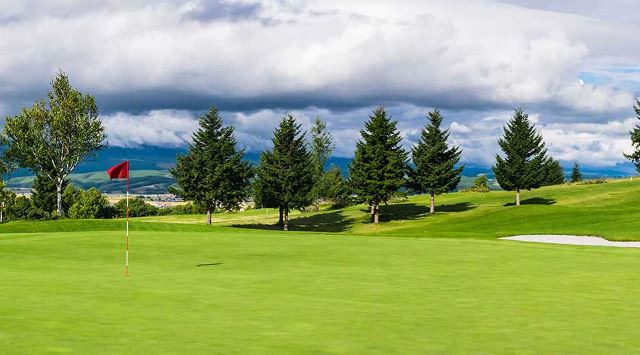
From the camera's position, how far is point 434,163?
305 feet

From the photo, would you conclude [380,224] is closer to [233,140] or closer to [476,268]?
[233,140]

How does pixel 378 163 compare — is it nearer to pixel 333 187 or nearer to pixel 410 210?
pixel 410 210

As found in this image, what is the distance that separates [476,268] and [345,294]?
890cm

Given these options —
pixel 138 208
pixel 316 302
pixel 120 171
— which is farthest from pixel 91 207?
pixel 316 302

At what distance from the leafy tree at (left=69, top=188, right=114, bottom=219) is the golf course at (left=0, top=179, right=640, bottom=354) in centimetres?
10243

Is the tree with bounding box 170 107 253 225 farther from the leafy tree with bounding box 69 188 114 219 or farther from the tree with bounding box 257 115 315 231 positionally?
the leafy tree with bounding box 69 188 114 219

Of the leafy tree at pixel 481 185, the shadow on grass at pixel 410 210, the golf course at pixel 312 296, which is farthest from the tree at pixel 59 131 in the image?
the leafy tree at pixel 481 185

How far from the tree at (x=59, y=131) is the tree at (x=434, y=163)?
1711 inches

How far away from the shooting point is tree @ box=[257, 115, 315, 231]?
81.9 m

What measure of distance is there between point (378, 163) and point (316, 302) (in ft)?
228

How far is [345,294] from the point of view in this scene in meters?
17.4

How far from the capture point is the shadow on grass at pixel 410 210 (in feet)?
305

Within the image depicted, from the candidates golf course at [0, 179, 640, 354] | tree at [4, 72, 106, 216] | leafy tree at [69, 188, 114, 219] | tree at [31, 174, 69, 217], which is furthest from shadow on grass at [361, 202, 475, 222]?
leafy tree at [69, 188, 114, 219]

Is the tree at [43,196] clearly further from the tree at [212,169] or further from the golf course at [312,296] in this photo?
the golf course at [312,296]
